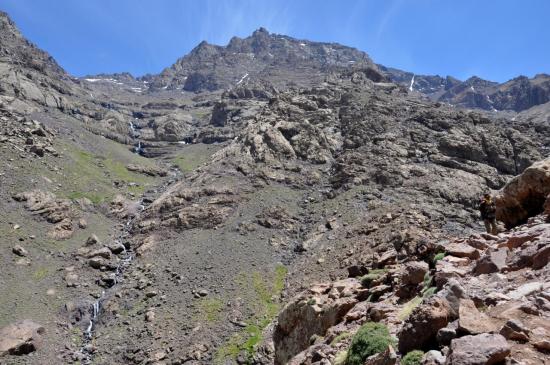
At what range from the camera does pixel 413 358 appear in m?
11.3

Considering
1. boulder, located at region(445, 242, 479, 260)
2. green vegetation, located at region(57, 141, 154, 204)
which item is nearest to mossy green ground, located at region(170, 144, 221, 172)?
green vegetation, located at region(57, 141, 154, 204)

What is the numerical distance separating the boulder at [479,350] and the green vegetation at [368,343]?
3.93 metres

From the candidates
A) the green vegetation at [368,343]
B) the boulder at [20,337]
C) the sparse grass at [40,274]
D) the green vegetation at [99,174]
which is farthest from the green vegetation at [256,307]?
the green vegetation at [99,174]

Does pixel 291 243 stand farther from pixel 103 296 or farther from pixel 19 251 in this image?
pixel 19 251

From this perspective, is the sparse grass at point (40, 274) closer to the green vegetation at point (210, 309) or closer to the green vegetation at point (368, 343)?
the green vegetation at point (210, 309)

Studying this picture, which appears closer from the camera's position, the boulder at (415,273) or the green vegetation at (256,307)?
the boulder at (415,273)

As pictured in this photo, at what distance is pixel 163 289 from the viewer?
58.2 meters

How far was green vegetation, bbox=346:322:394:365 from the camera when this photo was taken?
1396cm

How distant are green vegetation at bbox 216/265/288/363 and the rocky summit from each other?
23 centimetres

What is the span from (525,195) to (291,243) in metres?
46.9

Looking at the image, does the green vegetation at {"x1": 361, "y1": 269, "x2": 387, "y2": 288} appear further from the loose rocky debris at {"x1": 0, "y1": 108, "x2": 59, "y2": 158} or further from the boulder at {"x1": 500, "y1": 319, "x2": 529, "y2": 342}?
Answer: the loose rocky debris at {"x1": 0, "y1": 108, "x2": 59, "y2": 158}

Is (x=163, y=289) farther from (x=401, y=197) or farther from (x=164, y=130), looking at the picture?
(x=164, y=130)

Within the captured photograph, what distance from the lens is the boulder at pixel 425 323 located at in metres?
11.8

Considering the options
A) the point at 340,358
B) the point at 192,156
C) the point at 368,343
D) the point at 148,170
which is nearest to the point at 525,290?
the point at 368,343
